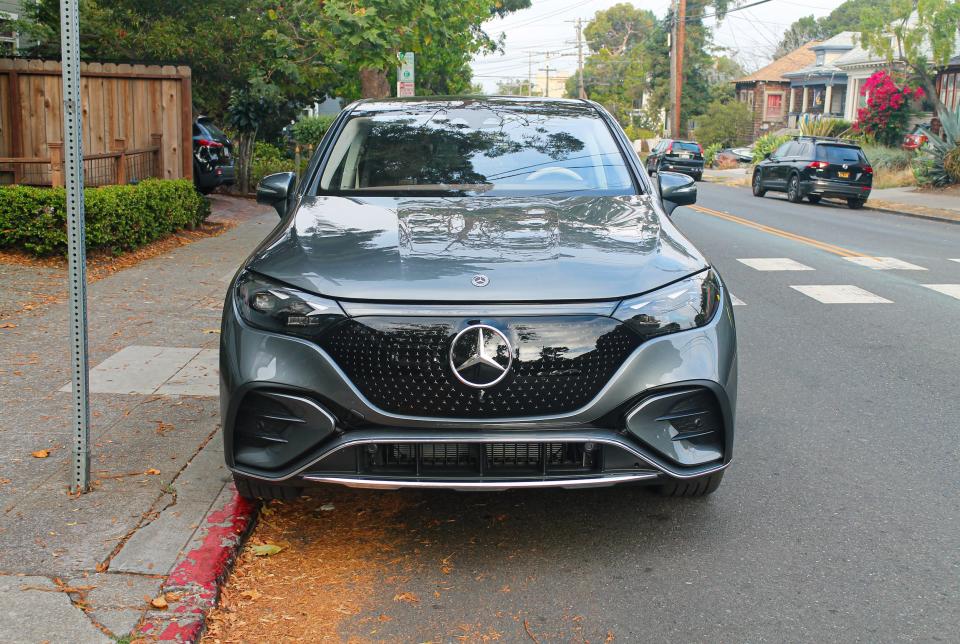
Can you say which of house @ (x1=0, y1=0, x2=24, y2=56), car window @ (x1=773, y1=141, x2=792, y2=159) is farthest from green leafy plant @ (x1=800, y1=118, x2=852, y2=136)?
house @ (x1=0, y1=0, x2=24, y2=56)

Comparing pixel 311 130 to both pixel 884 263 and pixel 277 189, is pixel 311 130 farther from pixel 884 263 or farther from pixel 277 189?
pixel 277 189

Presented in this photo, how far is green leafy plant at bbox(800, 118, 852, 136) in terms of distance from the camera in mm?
41125

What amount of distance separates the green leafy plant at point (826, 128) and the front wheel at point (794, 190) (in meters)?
14.3

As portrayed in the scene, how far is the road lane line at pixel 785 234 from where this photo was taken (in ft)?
48.8

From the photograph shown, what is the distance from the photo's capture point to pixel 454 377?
3701mm

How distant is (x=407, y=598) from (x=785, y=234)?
14.9 metres

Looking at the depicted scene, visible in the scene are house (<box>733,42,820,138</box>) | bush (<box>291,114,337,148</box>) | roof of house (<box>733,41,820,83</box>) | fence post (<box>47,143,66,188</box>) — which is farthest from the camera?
roof of house (<box>733,41,820,83</box>)

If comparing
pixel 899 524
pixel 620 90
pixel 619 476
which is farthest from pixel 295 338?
pixel 620 90

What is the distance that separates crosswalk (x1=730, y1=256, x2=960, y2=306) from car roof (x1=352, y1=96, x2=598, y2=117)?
120 inches

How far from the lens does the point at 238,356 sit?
3873 mm

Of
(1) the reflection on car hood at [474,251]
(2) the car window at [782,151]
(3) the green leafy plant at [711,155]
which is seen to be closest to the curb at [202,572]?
(1) the reflection on car hood at [474,251]

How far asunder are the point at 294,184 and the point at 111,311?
3.48m

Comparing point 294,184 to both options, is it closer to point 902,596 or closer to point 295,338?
point 295,338

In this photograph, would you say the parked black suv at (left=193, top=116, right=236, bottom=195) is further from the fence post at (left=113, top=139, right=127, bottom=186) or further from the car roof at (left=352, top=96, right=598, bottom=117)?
the car roof at (left=352, top=96, right=598, bottom=117)
